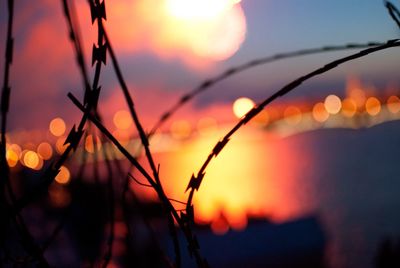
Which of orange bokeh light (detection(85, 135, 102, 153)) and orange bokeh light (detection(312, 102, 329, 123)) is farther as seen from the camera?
→ orange bokeh light (detection(312, 102, 329, 123))

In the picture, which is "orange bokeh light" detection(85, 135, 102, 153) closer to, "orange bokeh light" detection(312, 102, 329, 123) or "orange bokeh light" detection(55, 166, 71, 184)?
"orange bokeh light" detection(55, 166, 71, 184)

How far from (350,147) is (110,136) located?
98.4 meters

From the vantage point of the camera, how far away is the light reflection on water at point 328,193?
23586mm

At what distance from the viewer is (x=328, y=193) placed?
160 feet

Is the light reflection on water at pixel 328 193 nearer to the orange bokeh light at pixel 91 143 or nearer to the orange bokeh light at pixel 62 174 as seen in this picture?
the orange bokeh light at pixel 62 174

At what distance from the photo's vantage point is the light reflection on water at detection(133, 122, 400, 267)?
23.6m

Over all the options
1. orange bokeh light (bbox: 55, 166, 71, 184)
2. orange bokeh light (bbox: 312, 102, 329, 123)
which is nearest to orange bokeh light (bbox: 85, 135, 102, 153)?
orange bokeh light (bbox: 55, 166, 71, 184)

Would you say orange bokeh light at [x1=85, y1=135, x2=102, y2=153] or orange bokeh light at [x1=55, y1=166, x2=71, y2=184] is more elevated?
orange bokeh light at [x1=85, y1=135, x2=102, y2=153]

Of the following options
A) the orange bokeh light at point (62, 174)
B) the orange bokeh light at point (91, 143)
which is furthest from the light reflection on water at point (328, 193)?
the orange bokeh light at point (91, 143)

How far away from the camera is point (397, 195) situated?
127 ft

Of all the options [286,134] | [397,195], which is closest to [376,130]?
[286,134]

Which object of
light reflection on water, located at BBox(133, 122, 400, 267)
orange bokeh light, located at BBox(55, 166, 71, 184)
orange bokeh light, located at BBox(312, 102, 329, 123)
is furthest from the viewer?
orange bokeh light, located at BBox(312, 102, 329, 123)

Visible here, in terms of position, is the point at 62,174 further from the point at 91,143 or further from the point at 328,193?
the point at 328,193

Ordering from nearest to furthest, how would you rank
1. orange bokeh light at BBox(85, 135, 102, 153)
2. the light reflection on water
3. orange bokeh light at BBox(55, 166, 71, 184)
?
orange bokeh light at BBox(55, 166, 71, 184)
orange bokeh light at BBox(85, 135, 102, 153)
the light reflection on water
